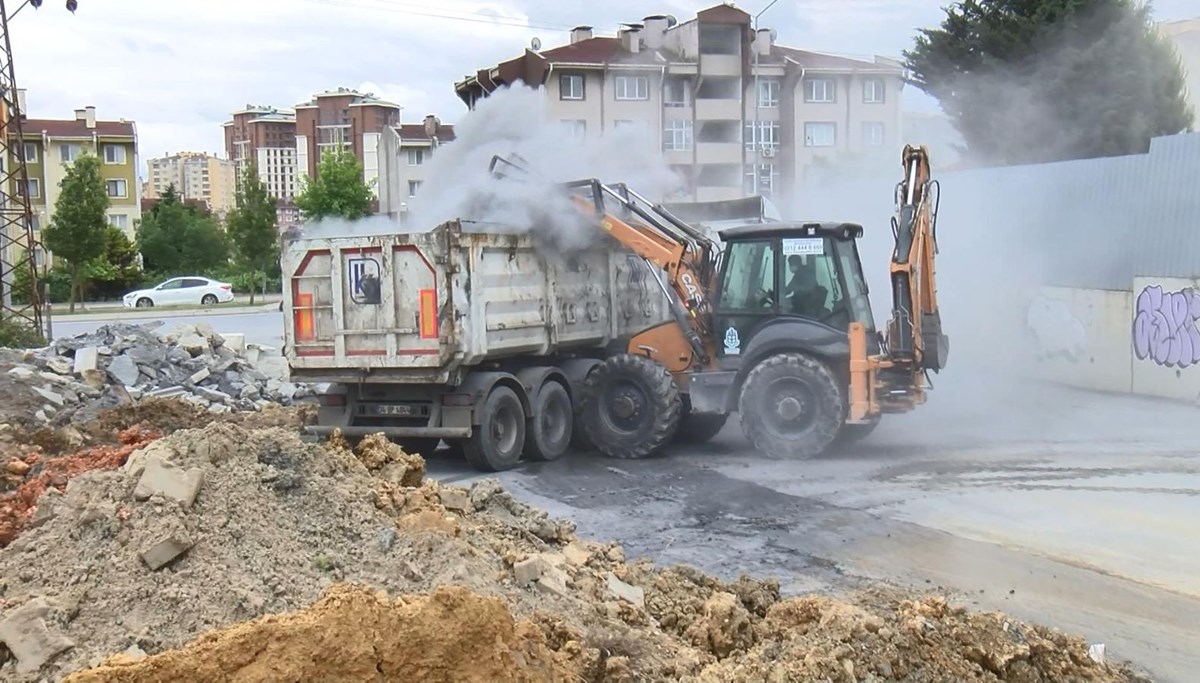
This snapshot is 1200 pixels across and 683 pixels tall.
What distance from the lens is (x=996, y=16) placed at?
30.7 m

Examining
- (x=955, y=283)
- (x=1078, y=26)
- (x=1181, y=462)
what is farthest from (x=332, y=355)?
(x=1078, y=26)

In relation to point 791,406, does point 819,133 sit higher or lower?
higher

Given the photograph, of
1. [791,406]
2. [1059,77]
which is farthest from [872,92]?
[791,406]

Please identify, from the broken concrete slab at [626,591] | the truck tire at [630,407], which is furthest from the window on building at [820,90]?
the broken concrete slab at [626,591]

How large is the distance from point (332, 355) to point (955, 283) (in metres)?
13.1

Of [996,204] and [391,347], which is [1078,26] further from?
[391,347]

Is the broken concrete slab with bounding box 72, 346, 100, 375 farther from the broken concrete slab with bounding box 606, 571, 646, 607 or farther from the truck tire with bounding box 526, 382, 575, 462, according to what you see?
the broken concrete slab with bounding box 606, 571, 646, 607

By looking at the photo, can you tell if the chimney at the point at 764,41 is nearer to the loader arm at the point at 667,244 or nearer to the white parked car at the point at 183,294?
the white parked car at the point at 183,294

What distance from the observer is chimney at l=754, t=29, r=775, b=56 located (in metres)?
42.2

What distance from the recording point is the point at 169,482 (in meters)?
6.07

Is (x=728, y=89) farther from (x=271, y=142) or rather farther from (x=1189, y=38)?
(x=271, y=142)

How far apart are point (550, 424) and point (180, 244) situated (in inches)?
1872

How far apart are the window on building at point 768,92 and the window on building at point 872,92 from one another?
366 inches

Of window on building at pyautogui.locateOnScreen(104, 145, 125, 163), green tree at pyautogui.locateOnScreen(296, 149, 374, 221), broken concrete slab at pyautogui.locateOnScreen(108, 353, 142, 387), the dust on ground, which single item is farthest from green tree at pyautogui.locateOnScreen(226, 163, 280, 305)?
the dust on ground
